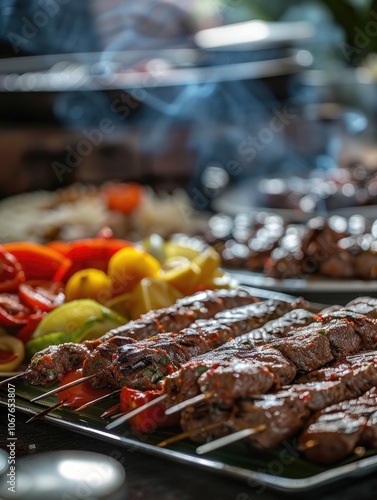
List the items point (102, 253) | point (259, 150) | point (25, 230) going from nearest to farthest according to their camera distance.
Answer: point (102, 253) < point (25, 230) < point (259, 150)

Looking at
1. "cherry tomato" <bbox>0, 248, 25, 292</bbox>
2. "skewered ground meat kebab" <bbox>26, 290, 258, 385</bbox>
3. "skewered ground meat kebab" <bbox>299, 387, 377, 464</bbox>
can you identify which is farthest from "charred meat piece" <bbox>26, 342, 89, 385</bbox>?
"skewered ground meat kebab" <bbox>299, 387, 377, 464</bbox>

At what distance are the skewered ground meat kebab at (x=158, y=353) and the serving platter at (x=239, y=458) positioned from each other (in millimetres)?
113

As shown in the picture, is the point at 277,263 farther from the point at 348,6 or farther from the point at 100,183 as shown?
the point at 348,6

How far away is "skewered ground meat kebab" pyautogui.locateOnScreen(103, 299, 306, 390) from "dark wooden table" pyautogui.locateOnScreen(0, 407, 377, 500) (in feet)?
0.60

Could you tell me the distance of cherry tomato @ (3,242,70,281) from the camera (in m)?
3.30

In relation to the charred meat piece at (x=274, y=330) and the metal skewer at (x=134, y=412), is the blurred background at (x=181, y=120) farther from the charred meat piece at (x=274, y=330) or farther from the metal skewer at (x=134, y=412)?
the metal skewer at (x=134, y=412)

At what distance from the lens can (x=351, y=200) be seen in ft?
16.0

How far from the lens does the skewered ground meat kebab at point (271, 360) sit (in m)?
1.98

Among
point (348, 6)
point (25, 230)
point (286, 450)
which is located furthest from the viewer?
point (348, 6)

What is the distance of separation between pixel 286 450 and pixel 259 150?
5252 mm

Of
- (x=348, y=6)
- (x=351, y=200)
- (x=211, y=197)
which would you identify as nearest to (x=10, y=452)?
(x=351, y=200)

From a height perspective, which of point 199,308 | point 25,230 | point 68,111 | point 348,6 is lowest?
point 199,308

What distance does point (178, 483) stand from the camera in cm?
191

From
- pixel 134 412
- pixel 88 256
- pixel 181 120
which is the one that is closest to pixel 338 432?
pixel 134 412
